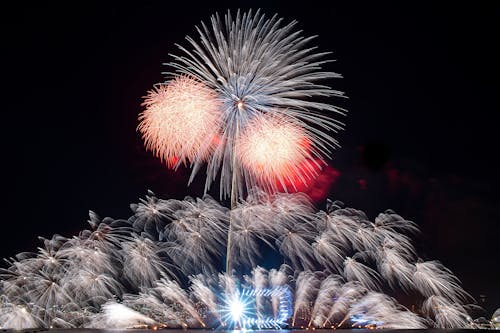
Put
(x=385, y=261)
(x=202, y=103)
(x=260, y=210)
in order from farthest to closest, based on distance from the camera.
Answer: (x=260, y=210) → (x=385, y=261) → (x=202, y=103)

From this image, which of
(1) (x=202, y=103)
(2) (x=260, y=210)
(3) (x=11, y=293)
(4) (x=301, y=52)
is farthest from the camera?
(3) (x=11, y=293)

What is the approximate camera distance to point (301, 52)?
2331 cm

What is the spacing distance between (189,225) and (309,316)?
34.8ft

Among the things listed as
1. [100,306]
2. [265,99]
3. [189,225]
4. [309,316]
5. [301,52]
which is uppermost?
[301,52]

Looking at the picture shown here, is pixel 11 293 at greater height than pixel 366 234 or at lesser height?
lesser

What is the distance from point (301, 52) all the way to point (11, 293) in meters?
24.1

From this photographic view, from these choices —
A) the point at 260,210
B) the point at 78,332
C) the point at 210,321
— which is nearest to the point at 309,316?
the point at 210,321

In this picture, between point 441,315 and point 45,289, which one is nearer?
point 441,315

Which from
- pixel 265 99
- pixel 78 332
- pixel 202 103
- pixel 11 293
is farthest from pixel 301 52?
pixel 11 293

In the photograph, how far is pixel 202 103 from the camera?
2509cm

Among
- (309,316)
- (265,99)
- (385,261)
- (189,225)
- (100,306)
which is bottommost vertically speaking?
(309,316)

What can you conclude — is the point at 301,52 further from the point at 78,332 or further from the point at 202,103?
the point at 78,332

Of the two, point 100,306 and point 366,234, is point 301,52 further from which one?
point 100,306

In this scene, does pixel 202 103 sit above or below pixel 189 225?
above
